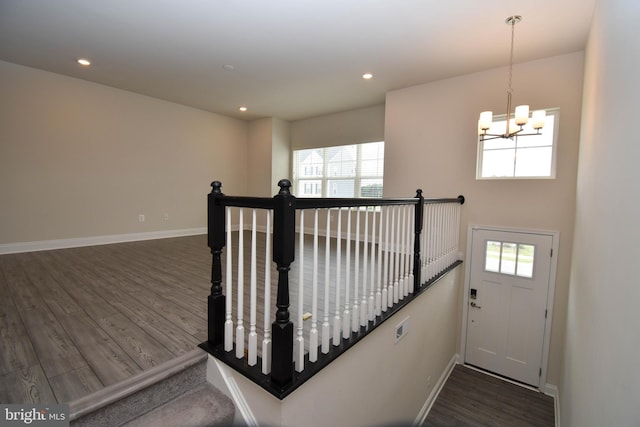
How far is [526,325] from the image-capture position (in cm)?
378

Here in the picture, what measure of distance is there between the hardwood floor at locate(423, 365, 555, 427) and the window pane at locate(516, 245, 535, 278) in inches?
60.1

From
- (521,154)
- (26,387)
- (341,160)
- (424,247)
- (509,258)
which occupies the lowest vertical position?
(26,387)

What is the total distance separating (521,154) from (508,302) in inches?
79.0

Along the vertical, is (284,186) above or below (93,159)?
below

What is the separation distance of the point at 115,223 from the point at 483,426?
6.22 metres

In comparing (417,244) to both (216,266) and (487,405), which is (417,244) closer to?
(216,266)

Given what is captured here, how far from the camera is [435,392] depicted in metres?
3.65

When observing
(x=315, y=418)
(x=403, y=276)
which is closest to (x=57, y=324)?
(x=315, y=418)

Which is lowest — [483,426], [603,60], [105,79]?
[483,426]

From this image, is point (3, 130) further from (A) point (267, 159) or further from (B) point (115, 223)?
(A) point (267, 159)

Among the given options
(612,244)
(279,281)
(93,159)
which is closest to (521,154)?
(612,244)

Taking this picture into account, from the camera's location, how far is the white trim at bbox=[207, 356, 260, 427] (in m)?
1.54

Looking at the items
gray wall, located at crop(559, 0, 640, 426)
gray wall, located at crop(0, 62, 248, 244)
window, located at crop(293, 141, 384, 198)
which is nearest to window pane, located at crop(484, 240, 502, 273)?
gray wall, located at crop(559, 0, 640, 426)

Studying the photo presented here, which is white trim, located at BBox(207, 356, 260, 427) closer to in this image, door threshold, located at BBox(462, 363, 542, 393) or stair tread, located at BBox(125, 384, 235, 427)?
stair tread, located at BBox(125, 384, 235, 427)
